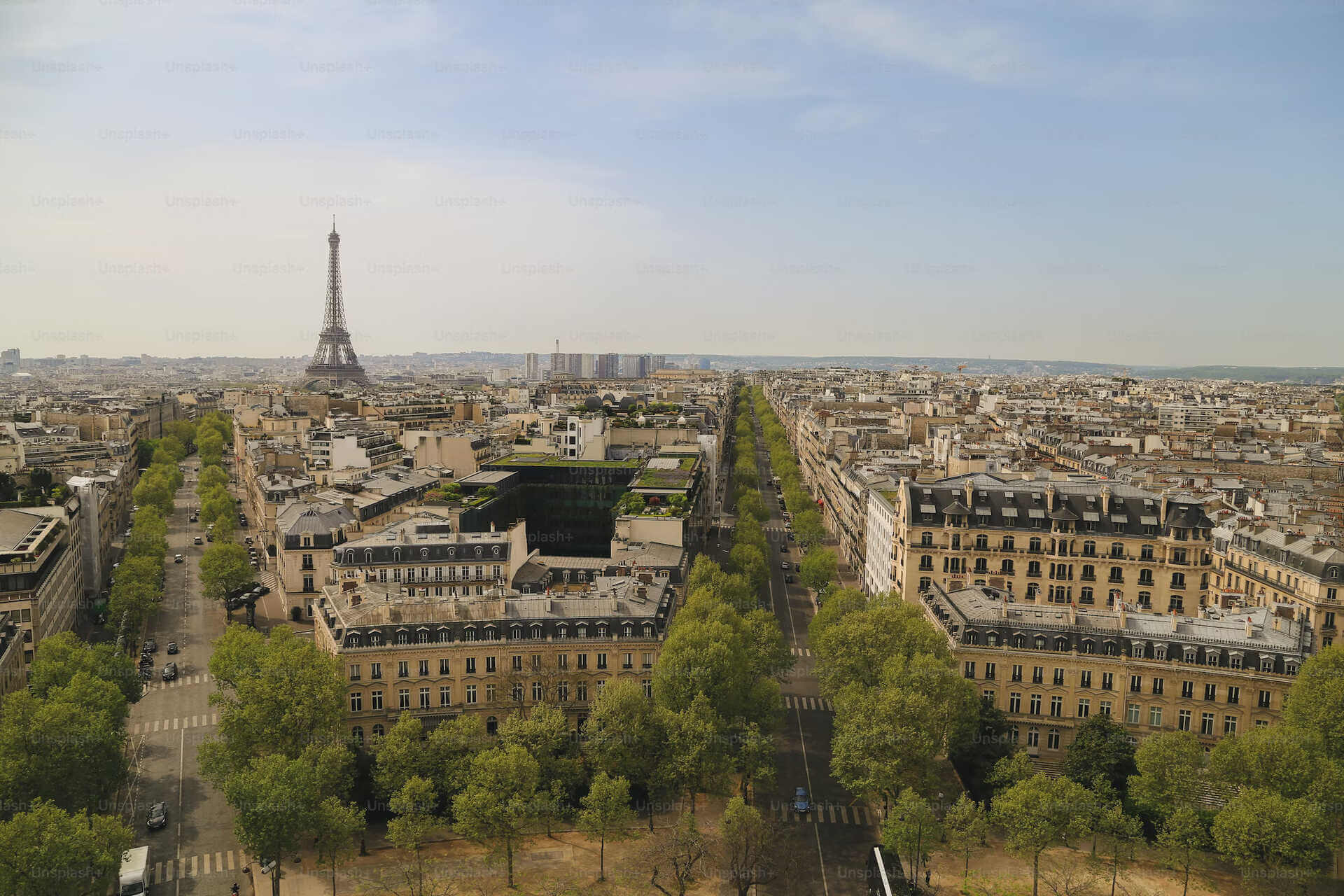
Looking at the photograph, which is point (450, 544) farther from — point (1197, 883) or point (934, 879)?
point (1197, 883)

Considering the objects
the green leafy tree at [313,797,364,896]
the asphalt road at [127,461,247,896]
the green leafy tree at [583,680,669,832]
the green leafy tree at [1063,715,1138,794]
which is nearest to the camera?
the green leafy tree at [313,797,364,896]

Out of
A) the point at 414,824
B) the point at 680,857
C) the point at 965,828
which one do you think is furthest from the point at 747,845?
the point at 414,824

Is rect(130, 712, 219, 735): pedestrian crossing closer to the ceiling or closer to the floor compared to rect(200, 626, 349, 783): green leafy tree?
closer to the floor

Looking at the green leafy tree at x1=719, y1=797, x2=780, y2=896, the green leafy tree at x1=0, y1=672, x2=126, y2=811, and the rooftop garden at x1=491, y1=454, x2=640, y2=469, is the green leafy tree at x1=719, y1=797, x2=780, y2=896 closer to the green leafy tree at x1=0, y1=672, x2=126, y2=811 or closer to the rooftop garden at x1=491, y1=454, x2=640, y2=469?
the green leafy tree at x1=0, y1=672, x2=126, y2=811

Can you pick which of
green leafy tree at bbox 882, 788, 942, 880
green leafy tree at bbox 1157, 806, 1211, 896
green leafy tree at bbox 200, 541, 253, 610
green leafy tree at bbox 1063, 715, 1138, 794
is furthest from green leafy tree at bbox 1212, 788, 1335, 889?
green leafy tree at bbox 200, 541, 253, 610

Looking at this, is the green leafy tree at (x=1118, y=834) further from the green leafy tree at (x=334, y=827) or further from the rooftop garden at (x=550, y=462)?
the rooftop garden at (x=550, y=462)

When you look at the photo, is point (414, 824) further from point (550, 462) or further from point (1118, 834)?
point (550, 462)
